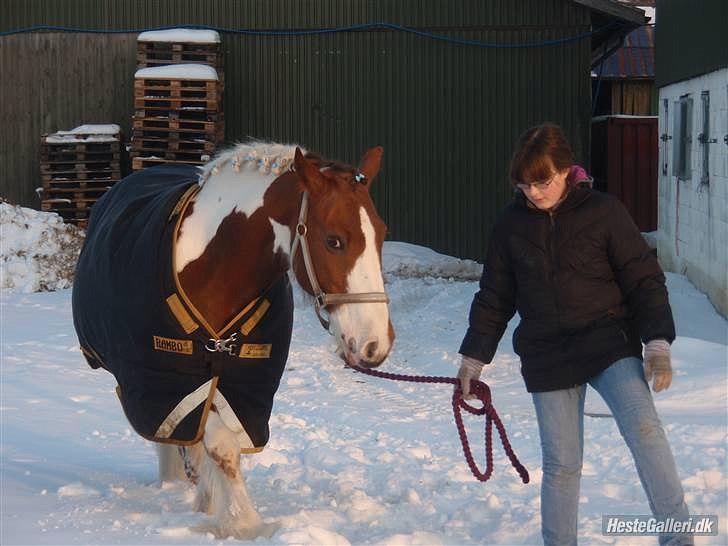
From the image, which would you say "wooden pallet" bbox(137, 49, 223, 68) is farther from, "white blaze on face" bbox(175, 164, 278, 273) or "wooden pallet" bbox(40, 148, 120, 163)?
"white blaze on face" bbox(175, 164, 278, 273)

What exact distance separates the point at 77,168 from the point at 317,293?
43.4ft

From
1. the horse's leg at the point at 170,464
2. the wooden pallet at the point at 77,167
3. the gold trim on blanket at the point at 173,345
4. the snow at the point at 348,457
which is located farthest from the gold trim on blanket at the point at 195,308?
the wooden pallet at the point at 77,167

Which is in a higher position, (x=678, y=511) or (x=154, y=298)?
(x=154, y=298)

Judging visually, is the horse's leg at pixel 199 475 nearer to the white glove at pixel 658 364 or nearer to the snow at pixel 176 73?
the white glove at pixel 658 364

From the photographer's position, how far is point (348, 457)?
693 centimetres

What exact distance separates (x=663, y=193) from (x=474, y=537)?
41.4 ft

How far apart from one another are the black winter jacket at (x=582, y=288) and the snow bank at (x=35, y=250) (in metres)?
11.2

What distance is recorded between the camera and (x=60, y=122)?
1844 cm

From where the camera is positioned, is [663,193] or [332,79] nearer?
[663,193]

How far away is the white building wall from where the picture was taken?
12.2m

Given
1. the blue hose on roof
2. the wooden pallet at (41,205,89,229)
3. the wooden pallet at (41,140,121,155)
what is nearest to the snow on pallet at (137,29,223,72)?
the blue hose on roof

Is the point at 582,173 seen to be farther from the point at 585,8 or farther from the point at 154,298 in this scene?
the point at 585,8

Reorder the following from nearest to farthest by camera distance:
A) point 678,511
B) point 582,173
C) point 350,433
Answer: point 678,511, point 582,173, point 350,433

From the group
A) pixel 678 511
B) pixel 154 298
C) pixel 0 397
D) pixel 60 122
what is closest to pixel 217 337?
pixel 154 298
